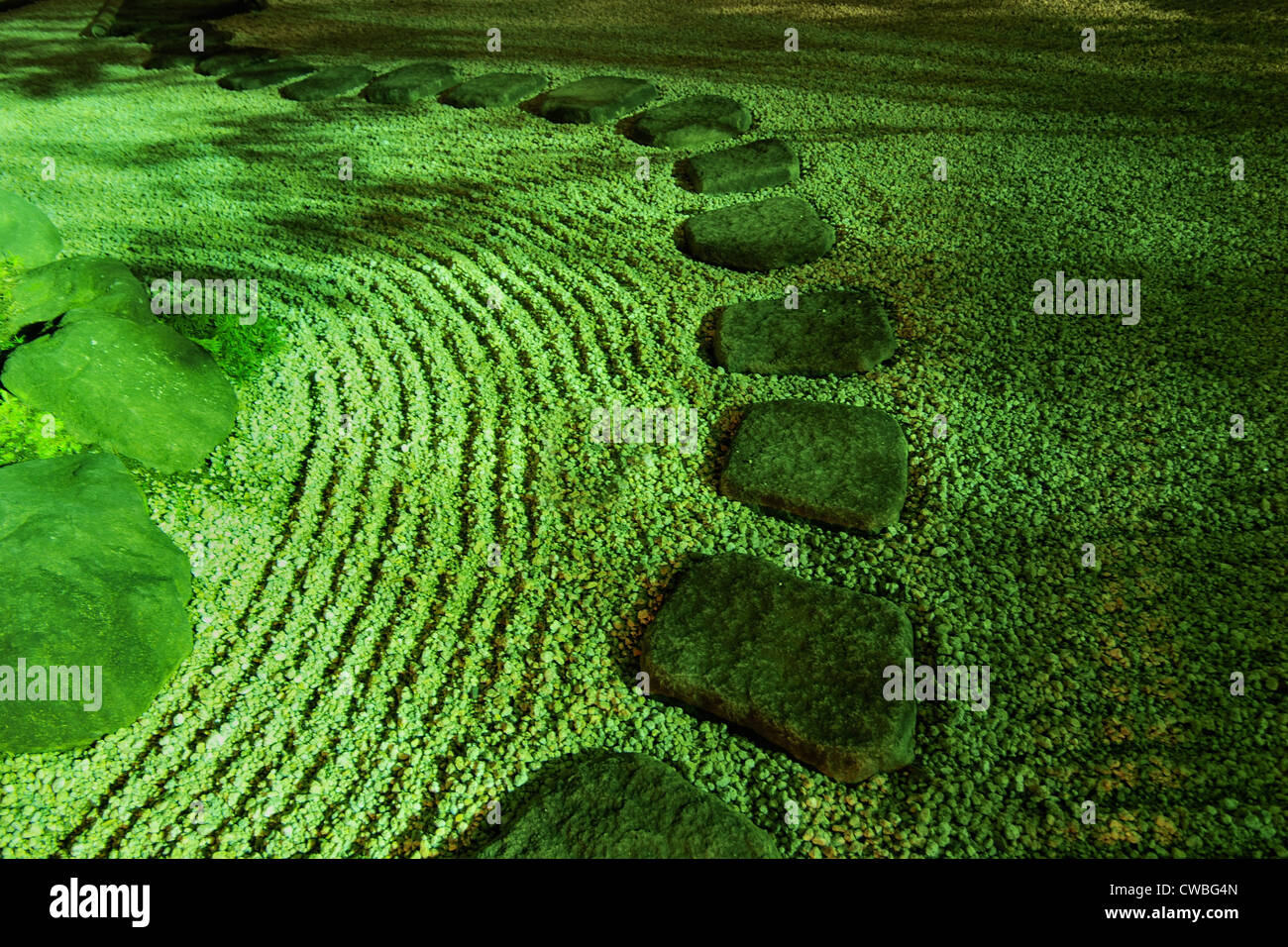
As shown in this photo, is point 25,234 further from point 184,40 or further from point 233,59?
point 184,40

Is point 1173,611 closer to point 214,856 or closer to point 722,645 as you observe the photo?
point 722,645

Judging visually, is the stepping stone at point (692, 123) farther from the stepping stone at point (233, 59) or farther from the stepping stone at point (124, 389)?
the stepping stone at point (233, 59)

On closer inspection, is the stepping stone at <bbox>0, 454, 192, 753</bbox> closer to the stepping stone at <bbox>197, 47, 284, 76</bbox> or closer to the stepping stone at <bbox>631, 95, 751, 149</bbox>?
the stepping stone at <bbox>631, 95, 751, 149</bbox>

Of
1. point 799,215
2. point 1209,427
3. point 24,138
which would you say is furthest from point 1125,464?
point 24,138

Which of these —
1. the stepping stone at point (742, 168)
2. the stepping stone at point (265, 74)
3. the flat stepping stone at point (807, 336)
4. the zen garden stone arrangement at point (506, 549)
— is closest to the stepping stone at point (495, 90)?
the stepping stone at point (265, 74)

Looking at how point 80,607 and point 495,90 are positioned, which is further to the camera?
point 495,90

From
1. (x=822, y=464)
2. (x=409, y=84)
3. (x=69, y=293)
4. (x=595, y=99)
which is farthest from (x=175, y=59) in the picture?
(x=822, y=464)
